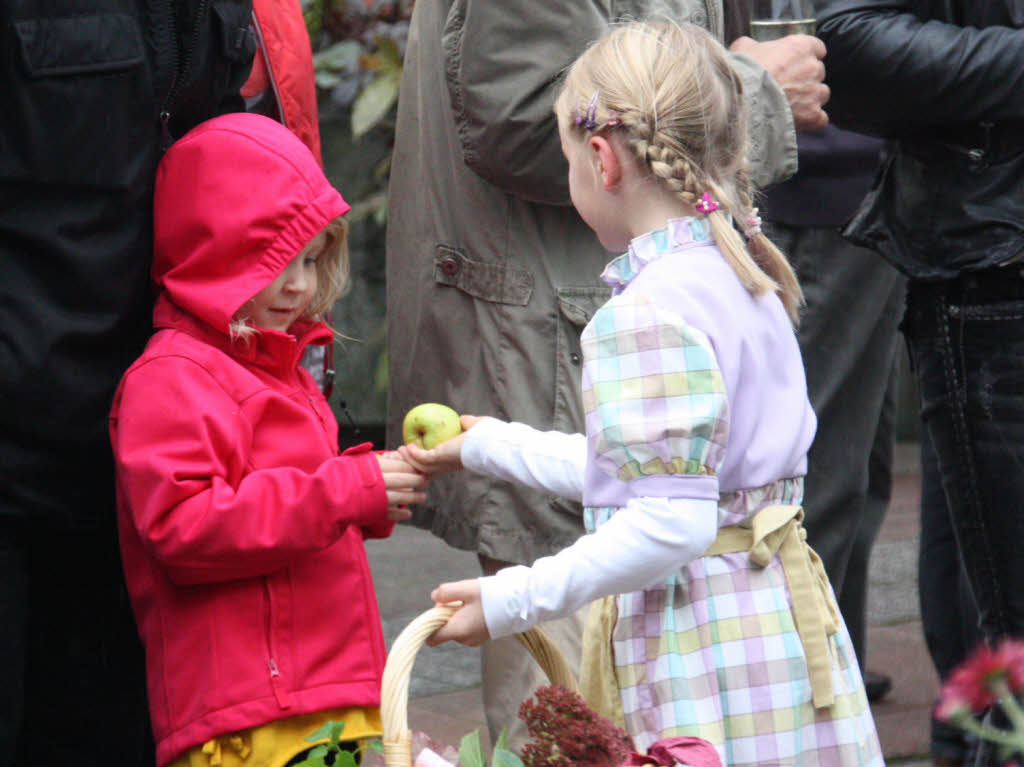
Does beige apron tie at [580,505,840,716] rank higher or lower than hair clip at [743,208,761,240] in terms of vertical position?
lower

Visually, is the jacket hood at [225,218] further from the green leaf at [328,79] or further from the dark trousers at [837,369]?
the green leaf at [328,79]

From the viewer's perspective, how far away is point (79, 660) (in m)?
2.53

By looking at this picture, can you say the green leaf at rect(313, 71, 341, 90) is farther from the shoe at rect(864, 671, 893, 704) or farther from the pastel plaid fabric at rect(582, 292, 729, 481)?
the pastel plaid fabric at rect(582, 292, 729, 481)

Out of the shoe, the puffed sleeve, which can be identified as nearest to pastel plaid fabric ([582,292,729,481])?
the puffed sleeve

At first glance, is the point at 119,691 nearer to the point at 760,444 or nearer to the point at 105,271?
Result: the point at 105,271

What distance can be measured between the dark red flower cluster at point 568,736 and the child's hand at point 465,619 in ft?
1.51

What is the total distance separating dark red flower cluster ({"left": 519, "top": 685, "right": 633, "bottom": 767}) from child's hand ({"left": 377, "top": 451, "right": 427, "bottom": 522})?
2.92 ft

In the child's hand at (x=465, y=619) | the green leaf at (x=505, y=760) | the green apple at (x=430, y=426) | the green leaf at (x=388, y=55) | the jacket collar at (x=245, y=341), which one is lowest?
the green leaf at (x=505, y=760)

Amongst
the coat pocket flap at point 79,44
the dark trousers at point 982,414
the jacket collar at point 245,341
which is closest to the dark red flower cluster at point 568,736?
the jacket collar at point 245,341

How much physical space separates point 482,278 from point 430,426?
464 millimetres

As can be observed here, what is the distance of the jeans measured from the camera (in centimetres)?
293

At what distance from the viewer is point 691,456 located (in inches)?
80.0

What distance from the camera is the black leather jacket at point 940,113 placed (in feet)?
9.57

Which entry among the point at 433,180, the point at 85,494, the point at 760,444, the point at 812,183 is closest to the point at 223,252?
the point at 85,494
